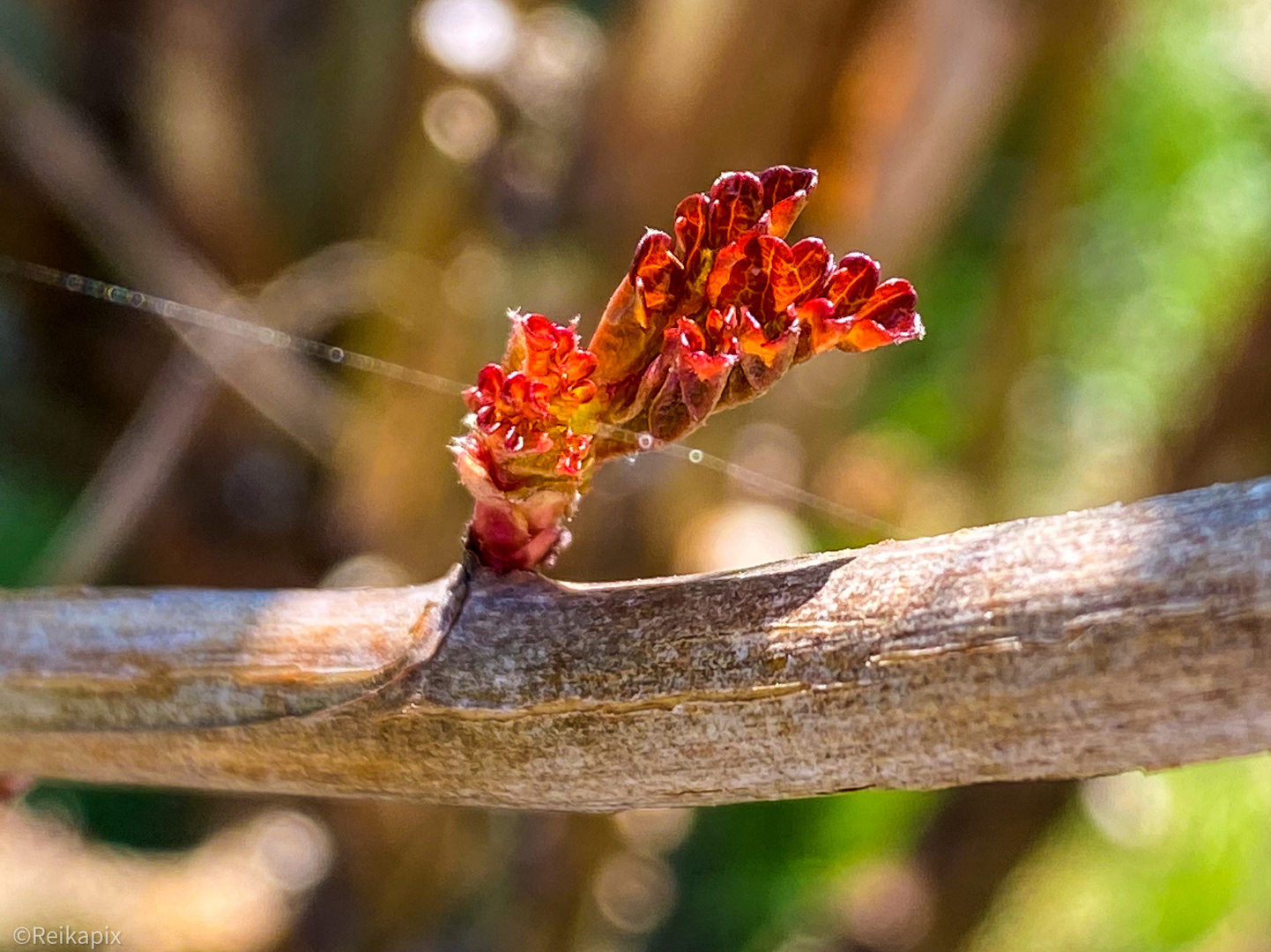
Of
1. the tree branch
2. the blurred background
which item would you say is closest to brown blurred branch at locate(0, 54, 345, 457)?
the blurred background

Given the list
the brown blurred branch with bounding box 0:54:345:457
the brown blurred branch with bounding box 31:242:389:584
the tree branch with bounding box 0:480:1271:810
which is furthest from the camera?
the brown blurred branch with bounding box 0:54:345:457

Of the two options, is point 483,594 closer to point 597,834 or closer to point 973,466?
point 597,834

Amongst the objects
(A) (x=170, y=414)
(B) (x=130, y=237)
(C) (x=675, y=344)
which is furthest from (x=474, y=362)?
(C) (x=675, y=344)

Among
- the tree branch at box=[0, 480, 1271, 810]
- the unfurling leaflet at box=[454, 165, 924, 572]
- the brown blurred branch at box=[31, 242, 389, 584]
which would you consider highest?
the brown blurred branch at box=[31, 242, 389, 584]

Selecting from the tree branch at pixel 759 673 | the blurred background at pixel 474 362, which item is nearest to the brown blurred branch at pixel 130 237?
the blurred background at pixel 474 362

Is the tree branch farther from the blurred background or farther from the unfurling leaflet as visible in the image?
the blurred background
